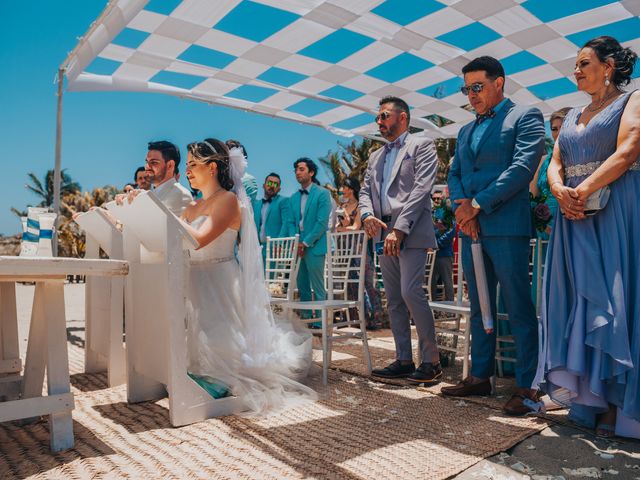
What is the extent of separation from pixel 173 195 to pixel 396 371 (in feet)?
6.60

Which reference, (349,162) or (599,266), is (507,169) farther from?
(349,162)

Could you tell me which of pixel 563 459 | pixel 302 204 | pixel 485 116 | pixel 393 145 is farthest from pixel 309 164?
pixel 563 459

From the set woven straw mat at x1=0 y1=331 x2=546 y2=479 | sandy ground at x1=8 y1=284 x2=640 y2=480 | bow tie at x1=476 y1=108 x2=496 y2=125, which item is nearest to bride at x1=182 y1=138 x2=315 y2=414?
woven straw mat at x1=0 y1=331 x2=546 y2=479

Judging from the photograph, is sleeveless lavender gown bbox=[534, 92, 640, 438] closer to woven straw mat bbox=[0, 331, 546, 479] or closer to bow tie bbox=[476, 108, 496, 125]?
woven straw mat bbox=[0, 331, 546, 479]

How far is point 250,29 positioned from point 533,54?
8.93 ft

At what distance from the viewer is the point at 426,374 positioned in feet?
10.9

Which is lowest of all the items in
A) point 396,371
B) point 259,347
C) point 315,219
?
point 396,371

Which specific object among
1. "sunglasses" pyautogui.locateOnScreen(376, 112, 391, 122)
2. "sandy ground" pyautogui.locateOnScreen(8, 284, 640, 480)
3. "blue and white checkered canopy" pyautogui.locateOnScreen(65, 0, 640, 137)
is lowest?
"sandy ground" pyautogui.locateOnScreen(8, 284, 640, 480)

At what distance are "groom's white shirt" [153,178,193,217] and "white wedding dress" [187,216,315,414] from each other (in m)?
0.56

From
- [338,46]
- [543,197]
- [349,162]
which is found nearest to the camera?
[543,197]

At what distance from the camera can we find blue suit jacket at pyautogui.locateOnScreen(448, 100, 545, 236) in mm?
2795

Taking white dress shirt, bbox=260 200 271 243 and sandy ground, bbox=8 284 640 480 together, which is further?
white dress shirt, bbox=260 200 271 243

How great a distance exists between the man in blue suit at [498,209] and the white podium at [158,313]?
151cm

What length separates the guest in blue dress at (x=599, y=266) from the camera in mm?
2250
